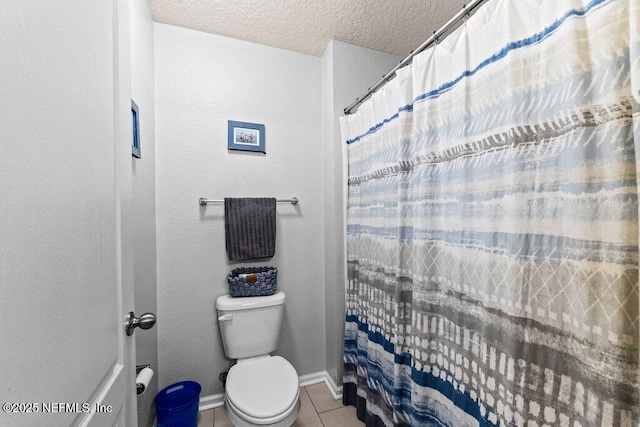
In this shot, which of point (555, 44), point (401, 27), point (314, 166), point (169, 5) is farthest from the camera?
point (314, 166)

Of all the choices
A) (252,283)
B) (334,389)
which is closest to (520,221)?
(252,283)

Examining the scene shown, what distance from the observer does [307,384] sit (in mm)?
1863

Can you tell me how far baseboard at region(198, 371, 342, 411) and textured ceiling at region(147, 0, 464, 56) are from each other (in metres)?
2.33

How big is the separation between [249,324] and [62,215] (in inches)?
52.2

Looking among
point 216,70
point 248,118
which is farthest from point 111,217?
point 216,70

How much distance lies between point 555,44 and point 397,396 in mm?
1414

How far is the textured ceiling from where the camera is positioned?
147 cm

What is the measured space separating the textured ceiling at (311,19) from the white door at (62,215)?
1014 millimetres

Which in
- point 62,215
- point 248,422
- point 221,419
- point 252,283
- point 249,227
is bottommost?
point 221,419

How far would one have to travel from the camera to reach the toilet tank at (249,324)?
1.58m

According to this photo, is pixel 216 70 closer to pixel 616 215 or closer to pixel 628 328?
pixel 616 215

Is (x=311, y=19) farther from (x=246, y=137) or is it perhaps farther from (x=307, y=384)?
(x=307, y=384)

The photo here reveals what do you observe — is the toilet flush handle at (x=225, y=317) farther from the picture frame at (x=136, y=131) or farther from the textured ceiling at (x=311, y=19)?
the textured ceiling at (x=311, y=19)

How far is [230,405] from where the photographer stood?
1201 millimetres
